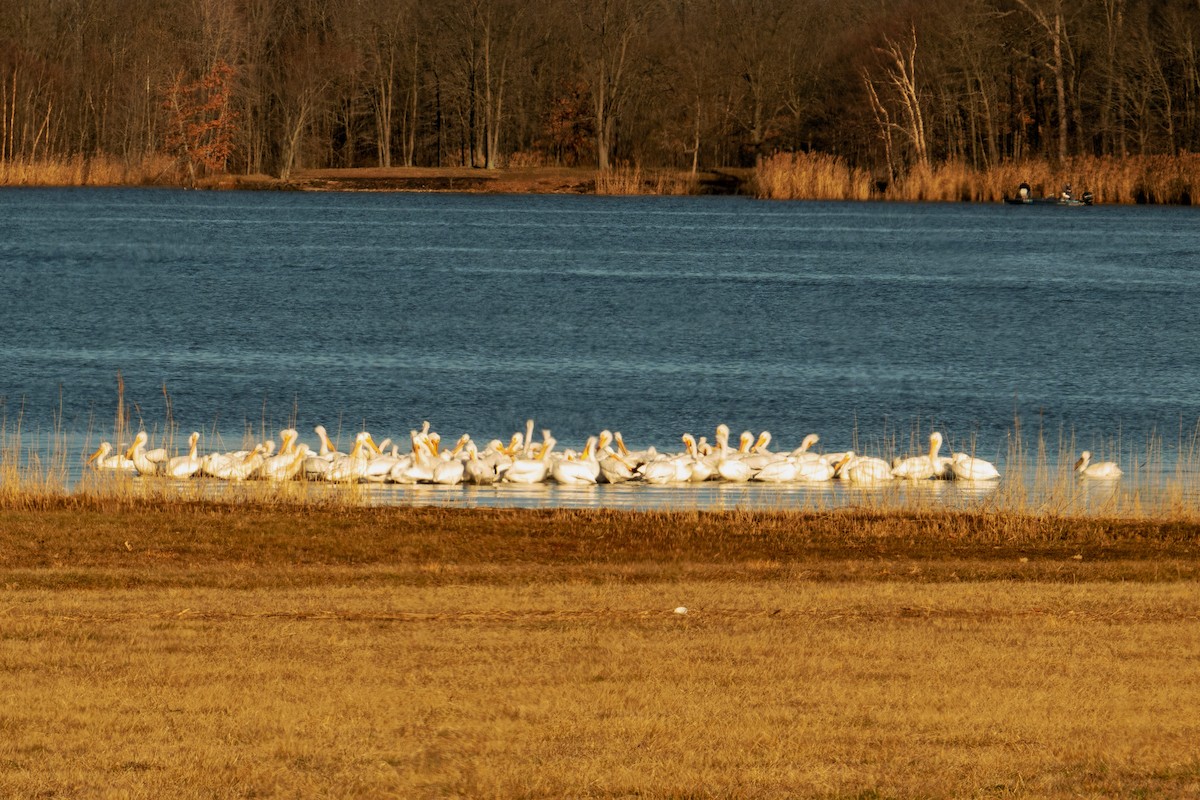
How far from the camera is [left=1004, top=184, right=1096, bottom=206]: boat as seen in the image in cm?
8406

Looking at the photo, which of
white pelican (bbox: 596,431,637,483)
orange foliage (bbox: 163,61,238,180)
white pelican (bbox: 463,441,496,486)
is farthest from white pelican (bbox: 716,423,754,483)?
orange foliage (bbox: 163,61,238,180)

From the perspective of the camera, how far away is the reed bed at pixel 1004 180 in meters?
82.4

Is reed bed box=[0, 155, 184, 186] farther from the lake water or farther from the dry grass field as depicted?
the dry grass field

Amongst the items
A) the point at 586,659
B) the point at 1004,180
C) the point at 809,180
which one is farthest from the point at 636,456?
the point at 809,180

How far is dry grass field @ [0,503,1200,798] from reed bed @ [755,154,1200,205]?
6983 centimetres

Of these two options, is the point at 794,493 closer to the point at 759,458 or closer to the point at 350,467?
the point at 759,458

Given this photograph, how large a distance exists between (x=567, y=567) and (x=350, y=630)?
3034 mm

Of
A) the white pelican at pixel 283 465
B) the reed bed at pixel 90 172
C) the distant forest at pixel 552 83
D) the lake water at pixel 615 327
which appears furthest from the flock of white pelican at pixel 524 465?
the reed bed at pixel 90 172

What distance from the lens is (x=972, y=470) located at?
21.1m

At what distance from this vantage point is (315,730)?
29.6ft

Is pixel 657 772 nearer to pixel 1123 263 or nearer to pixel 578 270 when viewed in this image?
pixel 578 270

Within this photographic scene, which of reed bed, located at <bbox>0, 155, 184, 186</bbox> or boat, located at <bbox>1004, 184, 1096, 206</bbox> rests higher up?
reed bed, located at <bbox>0, 155, 184, 186</bbox>

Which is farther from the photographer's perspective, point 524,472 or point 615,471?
point 615,471

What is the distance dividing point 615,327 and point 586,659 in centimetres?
3268
